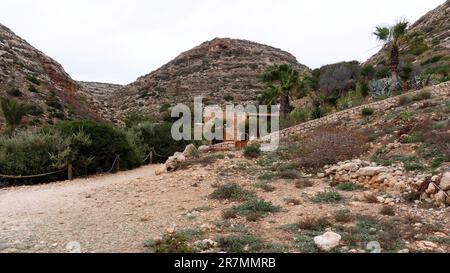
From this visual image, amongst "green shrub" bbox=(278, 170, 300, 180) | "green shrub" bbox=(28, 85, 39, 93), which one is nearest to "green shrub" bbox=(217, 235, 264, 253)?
"green shrub" bbox=(278, 170, 300, 180)

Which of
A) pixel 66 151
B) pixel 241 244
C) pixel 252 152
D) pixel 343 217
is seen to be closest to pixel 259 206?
pixel 343 217

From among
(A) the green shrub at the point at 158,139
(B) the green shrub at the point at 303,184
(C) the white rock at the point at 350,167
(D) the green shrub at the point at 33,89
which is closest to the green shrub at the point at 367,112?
(C) the white rock at the point at 350,167

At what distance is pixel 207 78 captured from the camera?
45.0 m

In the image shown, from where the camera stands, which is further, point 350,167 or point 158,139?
point 158,139

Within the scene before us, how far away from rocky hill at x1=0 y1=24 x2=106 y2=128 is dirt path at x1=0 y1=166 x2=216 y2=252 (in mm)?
15220

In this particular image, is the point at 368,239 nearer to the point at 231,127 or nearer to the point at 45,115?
the point at 231,127

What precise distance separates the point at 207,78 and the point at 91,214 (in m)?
38.7

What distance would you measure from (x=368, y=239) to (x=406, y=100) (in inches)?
455

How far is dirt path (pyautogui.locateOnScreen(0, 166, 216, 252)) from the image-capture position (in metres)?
5.45

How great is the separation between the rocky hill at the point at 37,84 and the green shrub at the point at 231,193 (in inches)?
715

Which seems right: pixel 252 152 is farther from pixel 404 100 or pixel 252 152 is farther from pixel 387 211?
pixel 404 100

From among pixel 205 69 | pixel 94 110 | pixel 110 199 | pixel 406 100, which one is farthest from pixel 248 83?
pixel 110 199

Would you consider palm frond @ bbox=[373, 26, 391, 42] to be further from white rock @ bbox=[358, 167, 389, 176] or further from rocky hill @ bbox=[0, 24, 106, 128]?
rocky hill @ bbox=[0, 24, 106, 128]

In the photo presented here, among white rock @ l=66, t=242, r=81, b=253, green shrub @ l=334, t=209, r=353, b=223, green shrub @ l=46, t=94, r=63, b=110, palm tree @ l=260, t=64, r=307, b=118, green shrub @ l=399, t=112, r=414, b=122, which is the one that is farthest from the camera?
green shrub @ l=46, t=94, r=63, b=110
